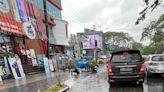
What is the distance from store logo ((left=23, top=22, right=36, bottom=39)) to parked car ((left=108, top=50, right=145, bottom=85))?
1912 cm

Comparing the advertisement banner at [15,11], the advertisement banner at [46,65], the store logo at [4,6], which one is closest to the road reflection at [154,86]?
the store logo at [4,6]

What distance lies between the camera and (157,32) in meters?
53.5

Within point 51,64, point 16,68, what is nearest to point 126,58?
point 16,68

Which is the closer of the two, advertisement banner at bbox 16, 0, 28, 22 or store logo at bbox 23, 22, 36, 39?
advertisement banner at bbox 16, 0, 28, 22

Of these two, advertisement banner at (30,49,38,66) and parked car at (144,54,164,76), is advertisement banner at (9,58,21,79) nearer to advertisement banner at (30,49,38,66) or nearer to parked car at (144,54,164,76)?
advertisement banner at (30,49,38,66)

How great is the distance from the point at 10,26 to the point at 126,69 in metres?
16.8

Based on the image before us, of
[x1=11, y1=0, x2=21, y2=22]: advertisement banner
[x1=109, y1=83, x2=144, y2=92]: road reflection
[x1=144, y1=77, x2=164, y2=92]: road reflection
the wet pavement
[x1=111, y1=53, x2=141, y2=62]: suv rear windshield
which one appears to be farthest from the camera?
[x1=11, y1=0, x2=21, y2=22]: advertisement banner

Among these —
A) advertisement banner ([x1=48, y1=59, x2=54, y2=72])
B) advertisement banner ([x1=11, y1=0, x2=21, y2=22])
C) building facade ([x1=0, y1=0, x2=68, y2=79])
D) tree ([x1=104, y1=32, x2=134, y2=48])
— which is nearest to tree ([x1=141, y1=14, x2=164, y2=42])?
building facade ([x1=0, y1=0, x2=68, y2=79])

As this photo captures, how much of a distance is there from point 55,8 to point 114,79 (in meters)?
34.9

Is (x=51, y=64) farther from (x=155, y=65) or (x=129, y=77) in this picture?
(x=129, y=77)

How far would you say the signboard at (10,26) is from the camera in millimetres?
26688

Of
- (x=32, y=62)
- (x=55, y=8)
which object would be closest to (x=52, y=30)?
(x=55, y=8)

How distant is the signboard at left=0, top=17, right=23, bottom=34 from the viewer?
26.7 metres

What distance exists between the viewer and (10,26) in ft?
92.4
